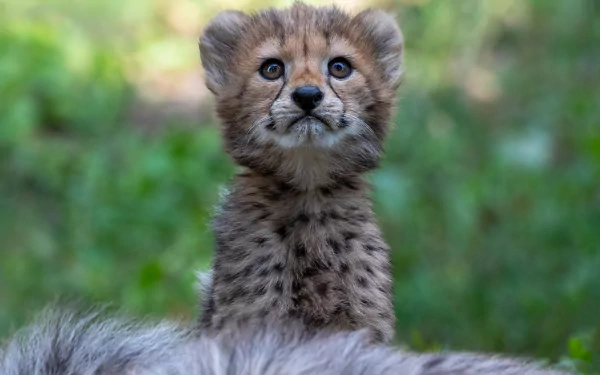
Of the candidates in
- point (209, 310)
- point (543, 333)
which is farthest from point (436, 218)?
point (209, 310)

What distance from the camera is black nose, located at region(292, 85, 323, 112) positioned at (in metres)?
4.13

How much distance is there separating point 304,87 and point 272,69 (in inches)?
11.6

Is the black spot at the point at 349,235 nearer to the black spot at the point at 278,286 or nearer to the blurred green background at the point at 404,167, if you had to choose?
the black spot at the point at 278,286

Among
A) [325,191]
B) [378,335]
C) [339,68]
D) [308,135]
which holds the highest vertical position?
[339,68]

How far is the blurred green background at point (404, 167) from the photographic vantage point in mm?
6324

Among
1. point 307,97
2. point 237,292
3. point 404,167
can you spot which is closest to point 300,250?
point 237,292

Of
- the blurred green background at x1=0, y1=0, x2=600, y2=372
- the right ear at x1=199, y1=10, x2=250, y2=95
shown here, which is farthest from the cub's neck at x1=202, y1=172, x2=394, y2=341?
the blurred green background at x1=0, y1=0, x2=600, y2=372

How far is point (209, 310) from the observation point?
4152mm

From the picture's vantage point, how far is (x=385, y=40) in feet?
15.6

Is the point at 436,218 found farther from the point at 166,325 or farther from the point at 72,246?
the point at 166,325

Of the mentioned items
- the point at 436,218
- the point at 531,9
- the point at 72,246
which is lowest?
the point at 72,246

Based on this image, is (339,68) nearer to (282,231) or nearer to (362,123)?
(362,123)

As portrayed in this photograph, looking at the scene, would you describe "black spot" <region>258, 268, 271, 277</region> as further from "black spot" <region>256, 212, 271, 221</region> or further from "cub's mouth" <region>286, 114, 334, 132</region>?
"cub's mouth" <region>286, 114, 334, 132</region>

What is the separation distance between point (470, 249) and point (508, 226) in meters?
0.29
